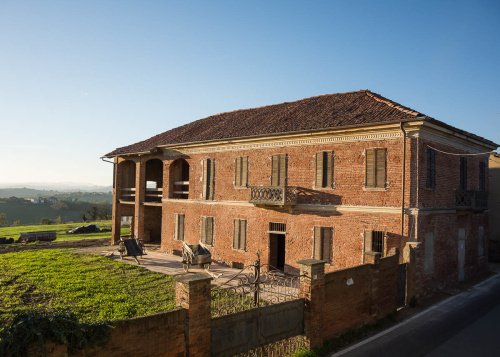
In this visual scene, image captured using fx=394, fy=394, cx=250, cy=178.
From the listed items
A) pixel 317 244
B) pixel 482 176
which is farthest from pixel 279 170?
pixel 482 176

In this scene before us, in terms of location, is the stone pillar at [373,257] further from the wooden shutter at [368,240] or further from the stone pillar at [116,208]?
the stone pillar at [116,208]

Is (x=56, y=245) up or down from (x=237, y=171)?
down

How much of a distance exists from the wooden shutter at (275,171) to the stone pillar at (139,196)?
11.5 metres

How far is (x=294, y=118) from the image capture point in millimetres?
20359

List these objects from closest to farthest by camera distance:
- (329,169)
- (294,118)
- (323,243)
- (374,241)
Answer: (374,241)
(329,169)
(323,243)
(294,118)

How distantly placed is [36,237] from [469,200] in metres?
30.0

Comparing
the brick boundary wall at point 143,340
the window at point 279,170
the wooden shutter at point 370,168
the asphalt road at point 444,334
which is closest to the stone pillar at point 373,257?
the asphalt road at point 444,334

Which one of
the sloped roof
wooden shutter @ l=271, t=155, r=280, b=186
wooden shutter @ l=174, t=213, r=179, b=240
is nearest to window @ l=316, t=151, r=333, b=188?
the sloped roof

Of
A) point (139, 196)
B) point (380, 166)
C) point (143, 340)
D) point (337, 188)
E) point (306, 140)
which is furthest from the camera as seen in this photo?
point (139, 196)

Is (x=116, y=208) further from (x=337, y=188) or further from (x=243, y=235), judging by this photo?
(x=337, y=188)

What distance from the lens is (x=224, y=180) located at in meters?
22.0

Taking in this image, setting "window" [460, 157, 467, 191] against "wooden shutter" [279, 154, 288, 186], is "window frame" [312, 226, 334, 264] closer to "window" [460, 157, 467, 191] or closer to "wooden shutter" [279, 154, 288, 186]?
"wooden shutter" [279, 154, 288, 186]

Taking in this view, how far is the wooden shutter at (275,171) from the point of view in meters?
→ 19.3

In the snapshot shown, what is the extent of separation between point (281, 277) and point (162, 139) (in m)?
14.5
